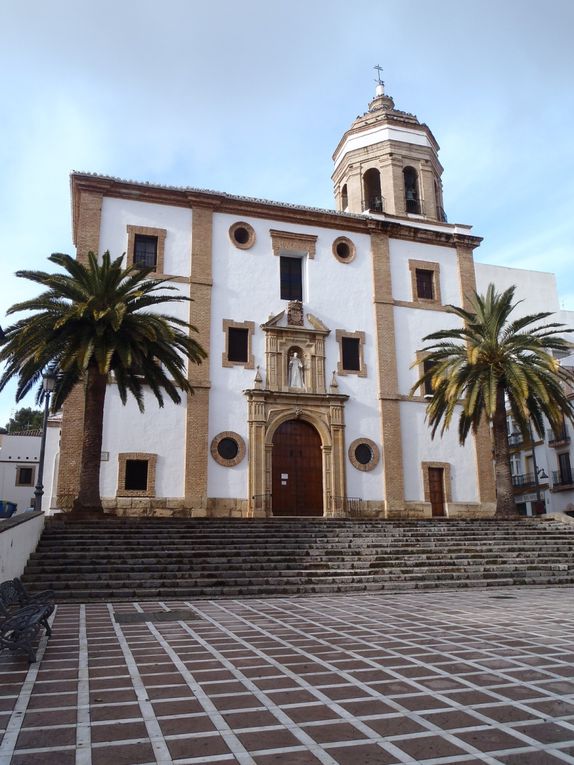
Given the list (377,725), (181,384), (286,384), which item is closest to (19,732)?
(377,725)

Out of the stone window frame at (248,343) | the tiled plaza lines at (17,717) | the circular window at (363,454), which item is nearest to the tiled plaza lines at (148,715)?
the tiled plaza lines at (17,717)

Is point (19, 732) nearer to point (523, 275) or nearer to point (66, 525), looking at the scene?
point (66, 525)

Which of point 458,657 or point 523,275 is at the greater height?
point 523,275

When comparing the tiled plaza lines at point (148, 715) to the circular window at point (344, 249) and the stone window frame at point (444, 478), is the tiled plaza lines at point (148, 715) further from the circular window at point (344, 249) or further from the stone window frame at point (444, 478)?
the circular window at point (344, 249)

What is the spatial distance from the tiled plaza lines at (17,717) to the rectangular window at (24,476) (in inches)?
1521

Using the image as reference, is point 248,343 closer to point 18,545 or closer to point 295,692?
point 18,545

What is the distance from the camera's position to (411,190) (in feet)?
88.2

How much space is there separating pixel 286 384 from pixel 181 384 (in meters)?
5.45

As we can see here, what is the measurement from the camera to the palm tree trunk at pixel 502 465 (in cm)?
1966

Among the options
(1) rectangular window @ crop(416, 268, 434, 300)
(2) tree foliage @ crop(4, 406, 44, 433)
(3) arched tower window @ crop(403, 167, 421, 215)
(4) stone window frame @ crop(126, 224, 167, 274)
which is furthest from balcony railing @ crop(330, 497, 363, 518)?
(2) tree foliage @ crop(4, 406, 44, 433)

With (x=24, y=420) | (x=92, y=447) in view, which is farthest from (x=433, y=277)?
(x=24, y=420)

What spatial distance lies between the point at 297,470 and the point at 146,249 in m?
9.17

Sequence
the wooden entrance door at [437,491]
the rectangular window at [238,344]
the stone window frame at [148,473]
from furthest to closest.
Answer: the wooden entrance door at [437,491] → the rectangular window at [238,344] → the stone window frame at [148,473]

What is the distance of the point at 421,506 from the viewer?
22.3 metres
